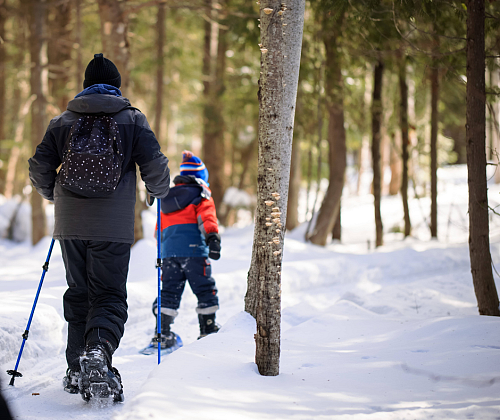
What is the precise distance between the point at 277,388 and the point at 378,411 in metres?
0.61

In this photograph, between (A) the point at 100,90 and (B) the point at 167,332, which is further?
(B) the point at 167,332

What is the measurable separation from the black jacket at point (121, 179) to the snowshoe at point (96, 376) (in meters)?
0.77

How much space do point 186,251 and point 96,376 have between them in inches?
77.3

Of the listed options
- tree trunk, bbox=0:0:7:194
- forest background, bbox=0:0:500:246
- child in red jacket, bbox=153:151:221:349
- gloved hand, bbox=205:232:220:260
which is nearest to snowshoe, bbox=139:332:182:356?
child in red jacket, bbox=153:151:221:349

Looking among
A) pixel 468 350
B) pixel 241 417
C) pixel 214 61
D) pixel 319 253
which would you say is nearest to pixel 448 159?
pixel 214 61

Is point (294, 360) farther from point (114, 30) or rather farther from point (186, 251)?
point (114, 30)

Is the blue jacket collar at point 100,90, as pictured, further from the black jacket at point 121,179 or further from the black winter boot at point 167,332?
the black winter boot at point 167,332

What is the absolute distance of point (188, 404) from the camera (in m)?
2.51

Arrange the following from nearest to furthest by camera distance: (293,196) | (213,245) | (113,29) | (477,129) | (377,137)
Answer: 1. (213,245)
2. (477,129)
3. (113,29)
4. (377,137)
5. (293,196)

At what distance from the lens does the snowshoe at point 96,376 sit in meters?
3.05

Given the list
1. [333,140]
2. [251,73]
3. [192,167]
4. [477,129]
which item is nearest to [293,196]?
[333,140]

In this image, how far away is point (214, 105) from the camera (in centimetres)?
1513

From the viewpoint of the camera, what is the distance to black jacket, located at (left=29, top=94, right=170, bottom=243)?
3281 millimetres

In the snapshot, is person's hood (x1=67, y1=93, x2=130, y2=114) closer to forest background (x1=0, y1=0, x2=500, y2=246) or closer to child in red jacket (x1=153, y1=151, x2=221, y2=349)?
child in red jacket (x1=153, y1=151, x2=221, y2=349)
